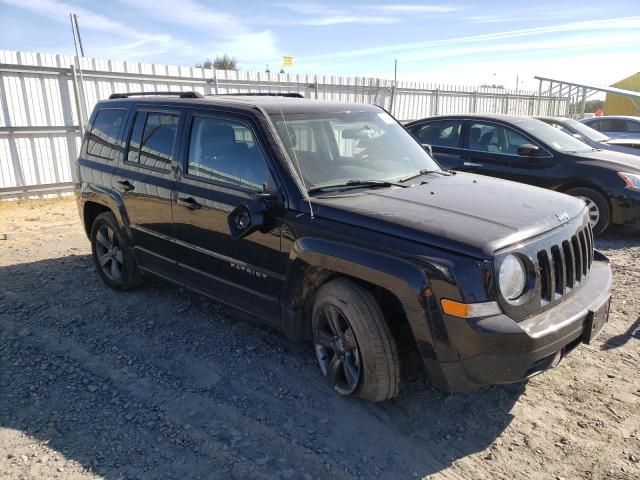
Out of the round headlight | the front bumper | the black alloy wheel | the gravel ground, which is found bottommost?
the gravel ground

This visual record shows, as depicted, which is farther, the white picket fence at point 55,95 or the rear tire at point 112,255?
the white picket fence at point 55,95

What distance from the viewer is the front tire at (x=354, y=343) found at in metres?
2.89

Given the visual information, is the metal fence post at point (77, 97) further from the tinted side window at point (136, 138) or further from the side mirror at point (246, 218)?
the side mirror at point (246, 218)

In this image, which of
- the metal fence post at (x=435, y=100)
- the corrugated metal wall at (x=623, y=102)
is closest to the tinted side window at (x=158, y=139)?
the metal fence post at (x=435, y=100)

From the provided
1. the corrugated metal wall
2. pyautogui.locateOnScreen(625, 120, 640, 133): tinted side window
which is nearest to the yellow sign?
pyautogui.locateOnScreen(625, 120, 640, 133): tinted side window

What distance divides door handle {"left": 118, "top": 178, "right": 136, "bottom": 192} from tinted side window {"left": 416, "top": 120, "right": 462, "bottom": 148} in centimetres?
515

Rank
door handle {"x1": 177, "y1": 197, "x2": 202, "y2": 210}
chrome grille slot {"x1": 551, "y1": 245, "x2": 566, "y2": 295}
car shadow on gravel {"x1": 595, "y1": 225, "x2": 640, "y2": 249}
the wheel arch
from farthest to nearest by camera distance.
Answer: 1. car shadow on gravel {"x1": 595, "y1": 225, "x2": 640, "y2": 249}
2. the wheel arch
3. door handle {"x1": 177, "y1": 197, "x2": 202, "y2": 210}
4. chrome grille slot {"x1": 551, "y1": 245, "x2": 566, "y2": 295}

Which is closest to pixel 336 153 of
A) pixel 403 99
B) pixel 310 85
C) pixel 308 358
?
pixel 308 358

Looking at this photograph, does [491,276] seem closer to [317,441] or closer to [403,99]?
[317,441]

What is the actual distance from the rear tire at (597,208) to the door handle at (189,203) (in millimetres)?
5444

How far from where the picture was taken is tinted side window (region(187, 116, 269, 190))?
11.4 feet

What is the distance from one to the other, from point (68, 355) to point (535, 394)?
3.46 m

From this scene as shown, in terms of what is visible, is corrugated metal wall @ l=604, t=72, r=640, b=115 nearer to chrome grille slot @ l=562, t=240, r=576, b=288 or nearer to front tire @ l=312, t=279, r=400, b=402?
chrome grille slot @ l=562, t=240, r=576, b=288

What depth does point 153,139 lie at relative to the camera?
4359 millimetres
